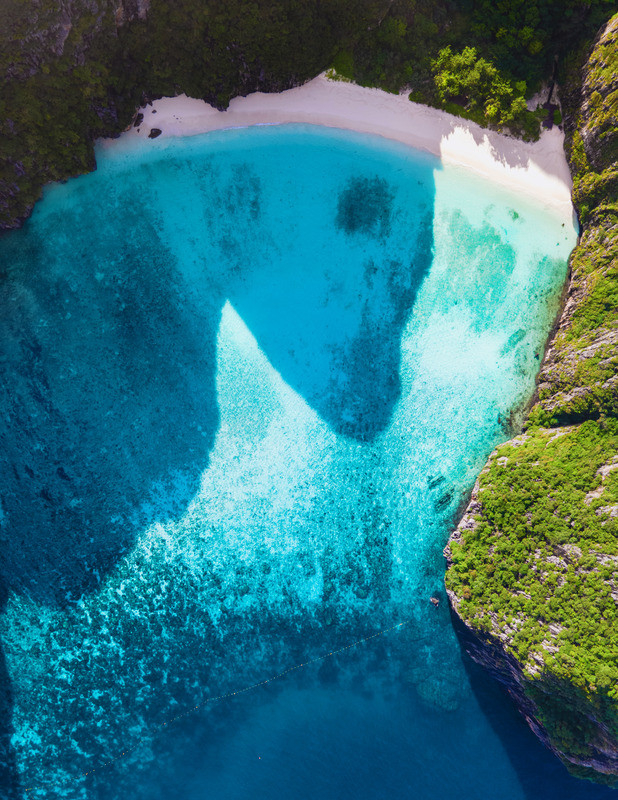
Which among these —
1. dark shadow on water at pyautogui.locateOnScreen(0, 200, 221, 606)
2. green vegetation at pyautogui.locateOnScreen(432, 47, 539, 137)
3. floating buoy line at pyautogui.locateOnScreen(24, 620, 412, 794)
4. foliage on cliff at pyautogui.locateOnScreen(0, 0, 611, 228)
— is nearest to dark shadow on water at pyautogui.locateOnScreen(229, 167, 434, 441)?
dark shadow on water at pyautogui.locateOnScreen(0, 200, 221, 606)

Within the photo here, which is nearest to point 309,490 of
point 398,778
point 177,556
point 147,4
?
point 177,556

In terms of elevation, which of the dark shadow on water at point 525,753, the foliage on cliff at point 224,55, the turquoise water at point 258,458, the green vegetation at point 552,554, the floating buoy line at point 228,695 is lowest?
the dark shadow on water at point 525,753

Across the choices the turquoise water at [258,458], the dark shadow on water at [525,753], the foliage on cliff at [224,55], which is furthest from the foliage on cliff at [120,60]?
the dark shadow on water at [525,753]

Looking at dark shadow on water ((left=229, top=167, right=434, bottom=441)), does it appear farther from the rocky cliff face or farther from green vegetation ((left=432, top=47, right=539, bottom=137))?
the rocky cliff face

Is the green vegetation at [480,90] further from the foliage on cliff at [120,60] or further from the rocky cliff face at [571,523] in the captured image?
the foliage on cliff at [120,60]

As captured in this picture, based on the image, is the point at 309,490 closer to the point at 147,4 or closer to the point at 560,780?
the point at 560,780

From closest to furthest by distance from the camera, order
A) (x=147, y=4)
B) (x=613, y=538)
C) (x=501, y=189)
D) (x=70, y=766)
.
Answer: (x=613, y=538) < (x=147, y=4) < (x=70, y=766) < (x=501, y=189)
